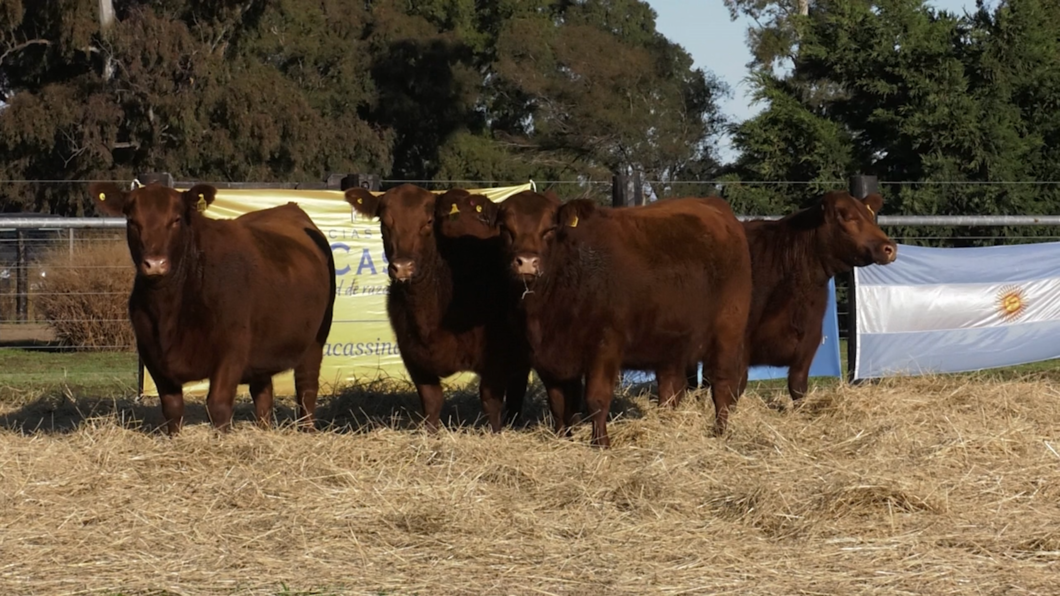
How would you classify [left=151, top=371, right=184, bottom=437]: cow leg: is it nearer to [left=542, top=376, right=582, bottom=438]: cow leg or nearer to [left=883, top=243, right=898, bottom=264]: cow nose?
[left=542, top=376, right=582, bottom=438]: cow leg

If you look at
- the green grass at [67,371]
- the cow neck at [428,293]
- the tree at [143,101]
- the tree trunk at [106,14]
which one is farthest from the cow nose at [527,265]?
the tree trunk at [106,14]

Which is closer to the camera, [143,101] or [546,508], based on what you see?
[546,508]

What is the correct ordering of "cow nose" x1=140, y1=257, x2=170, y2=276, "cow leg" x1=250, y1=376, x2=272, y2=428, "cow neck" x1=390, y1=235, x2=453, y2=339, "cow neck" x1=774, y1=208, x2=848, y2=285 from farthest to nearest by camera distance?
1. "cow neck" x1=774, y1=208, x2=848, y2=285
2. "cow leg" x1=250, y1=376, x2=272, y2=428
3. "cow neck" x1=390, y1=235, x2=453, y2=339
4. "cow nose" x1=140, y1=257, x2=170, y2=276

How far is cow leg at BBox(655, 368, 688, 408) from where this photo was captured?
7969mm

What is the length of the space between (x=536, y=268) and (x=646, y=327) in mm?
882

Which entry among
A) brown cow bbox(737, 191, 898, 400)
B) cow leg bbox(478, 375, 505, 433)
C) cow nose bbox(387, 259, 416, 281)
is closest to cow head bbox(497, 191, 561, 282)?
cow nose bbox(387, 259, 416, 281)

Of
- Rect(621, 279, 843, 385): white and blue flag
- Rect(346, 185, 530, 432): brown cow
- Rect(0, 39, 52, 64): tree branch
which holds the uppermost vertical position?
Rect(0, 39, 52, 64): tree branch

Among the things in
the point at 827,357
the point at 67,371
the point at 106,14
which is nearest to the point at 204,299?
the point at 827,357

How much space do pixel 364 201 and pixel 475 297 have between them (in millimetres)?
875

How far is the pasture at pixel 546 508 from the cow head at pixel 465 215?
1.23 metres

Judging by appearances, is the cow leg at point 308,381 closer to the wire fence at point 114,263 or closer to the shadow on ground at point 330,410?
the shadow on ground at point 330,410

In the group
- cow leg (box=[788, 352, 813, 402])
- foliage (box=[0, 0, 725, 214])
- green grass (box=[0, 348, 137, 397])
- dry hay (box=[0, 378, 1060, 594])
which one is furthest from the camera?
foliage (box=[0, 0, 725, 214])

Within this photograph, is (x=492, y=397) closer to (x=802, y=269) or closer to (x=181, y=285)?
(x=181, y=285)

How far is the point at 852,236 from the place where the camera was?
898cm
